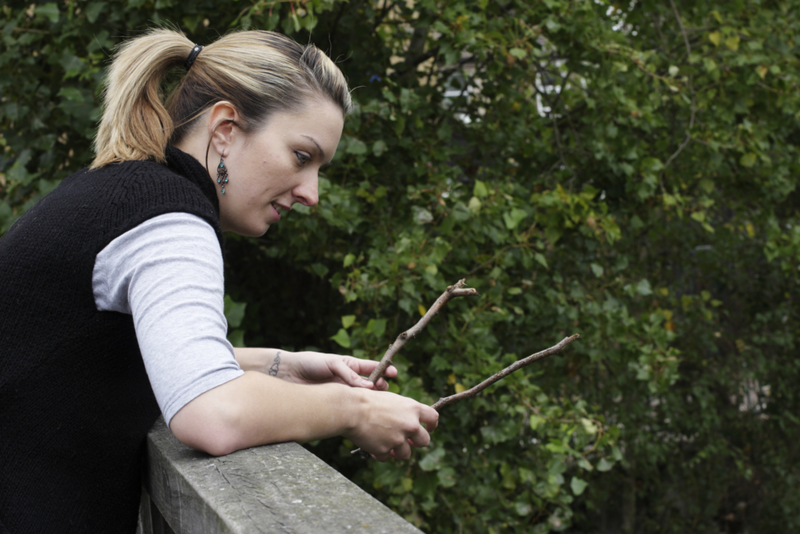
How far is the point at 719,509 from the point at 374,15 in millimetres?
5754

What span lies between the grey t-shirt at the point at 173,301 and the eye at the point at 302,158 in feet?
1.19

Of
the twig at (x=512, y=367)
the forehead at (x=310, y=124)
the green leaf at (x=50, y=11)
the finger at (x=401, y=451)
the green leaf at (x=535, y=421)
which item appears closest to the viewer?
the twig at (x=512, y=367)

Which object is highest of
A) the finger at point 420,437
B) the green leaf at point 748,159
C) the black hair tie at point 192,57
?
the black hair tie at point 192,57

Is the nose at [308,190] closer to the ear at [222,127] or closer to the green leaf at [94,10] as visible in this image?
the ear at [222,127]

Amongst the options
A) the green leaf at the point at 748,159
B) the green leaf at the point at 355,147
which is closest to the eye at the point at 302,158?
the green leaf at the point at 355,147

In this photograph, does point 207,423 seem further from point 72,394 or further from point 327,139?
point 327,139

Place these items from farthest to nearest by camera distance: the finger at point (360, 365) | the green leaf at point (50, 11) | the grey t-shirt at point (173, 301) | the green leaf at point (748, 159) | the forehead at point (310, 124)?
the green leaf at point (748, 159)
the green leaf at point (50, 11)
the finger at point (360, 365)
the forehead at point (310, 124)
the grey t-shirt at point (173, 301)

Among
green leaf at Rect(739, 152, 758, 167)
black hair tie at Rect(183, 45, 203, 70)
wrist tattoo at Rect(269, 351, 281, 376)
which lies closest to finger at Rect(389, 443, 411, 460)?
wrist tattoo at Rect(269, 351, 281, 376)

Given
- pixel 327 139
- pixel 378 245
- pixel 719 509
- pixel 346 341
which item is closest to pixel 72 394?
pixel 327 139

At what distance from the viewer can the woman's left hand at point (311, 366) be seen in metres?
1.57

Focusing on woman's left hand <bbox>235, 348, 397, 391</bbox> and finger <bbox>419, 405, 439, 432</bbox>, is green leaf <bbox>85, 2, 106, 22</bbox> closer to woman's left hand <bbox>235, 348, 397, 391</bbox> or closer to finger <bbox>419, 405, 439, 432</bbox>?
woman's left hand <bbox>235, 348, 397, 391</bbox>

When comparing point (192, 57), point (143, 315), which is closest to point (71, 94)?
point (192, 57)

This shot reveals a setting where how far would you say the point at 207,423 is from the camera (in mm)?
1041

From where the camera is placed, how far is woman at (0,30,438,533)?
3.41 feet
